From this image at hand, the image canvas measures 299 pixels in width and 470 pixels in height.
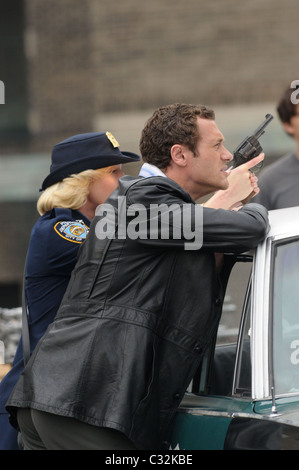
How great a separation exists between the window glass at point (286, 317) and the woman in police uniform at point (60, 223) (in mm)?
836

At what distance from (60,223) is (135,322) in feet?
2.47

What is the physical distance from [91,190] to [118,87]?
7765 millimetres

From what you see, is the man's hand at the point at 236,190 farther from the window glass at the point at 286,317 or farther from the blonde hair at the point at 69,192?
the blonde hair at the point at 69,192

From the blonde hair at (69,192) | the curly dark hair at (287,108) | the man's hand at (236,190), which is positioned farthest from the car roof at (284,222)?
the curly dark hair at (287,108)

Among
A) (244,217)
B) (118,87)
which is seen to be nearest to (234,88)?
(118,87)

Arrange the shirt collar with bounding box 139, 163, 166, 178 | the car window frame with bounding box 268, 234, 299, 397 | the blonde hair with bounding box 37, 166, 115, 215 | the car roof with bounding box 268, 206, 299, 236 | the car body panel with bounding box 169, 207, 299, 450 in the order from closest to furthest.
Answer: the car body panel with bounding box 169, 207, 299, 450, the car window frame with bounding box 268, 234, 299, 397, the car roof with bounding box 268, 206, 299, 236, the shirt collar with bounding box 139, 163, 166, 178, the blonde hair with bounding box 37, 166, 115, 215

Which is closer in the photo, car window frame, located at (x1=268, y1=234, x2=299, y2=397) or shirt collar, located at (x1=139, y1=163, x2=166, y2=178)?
car window frame, located at (x1=268, y1=234, x2=299, y2=397)

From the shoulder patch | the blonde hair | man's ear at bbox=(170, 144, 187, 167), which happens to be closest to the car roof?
man's ear at bbox=(170, 144, 187, 167)

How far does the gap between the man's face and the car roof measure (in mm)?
210

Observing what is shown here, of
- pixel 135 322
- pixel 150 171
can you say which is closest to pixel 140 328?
pixel 135 322

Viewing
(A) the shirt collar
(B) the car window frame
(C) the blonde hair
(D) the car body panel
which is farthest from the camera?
(C) the blonde hair

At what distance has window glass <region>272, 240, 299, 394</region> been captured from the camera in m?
2.79

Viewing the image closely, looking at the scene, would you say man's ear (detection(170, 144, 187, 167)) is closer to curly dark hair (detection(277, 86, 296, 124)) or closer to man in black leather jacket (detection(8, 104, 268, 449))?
man in black leather jacket (detection(8, 104, 268, 449))

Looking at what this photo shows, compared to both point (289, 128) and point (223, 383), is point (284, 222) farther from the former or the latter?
point (289, 128)
